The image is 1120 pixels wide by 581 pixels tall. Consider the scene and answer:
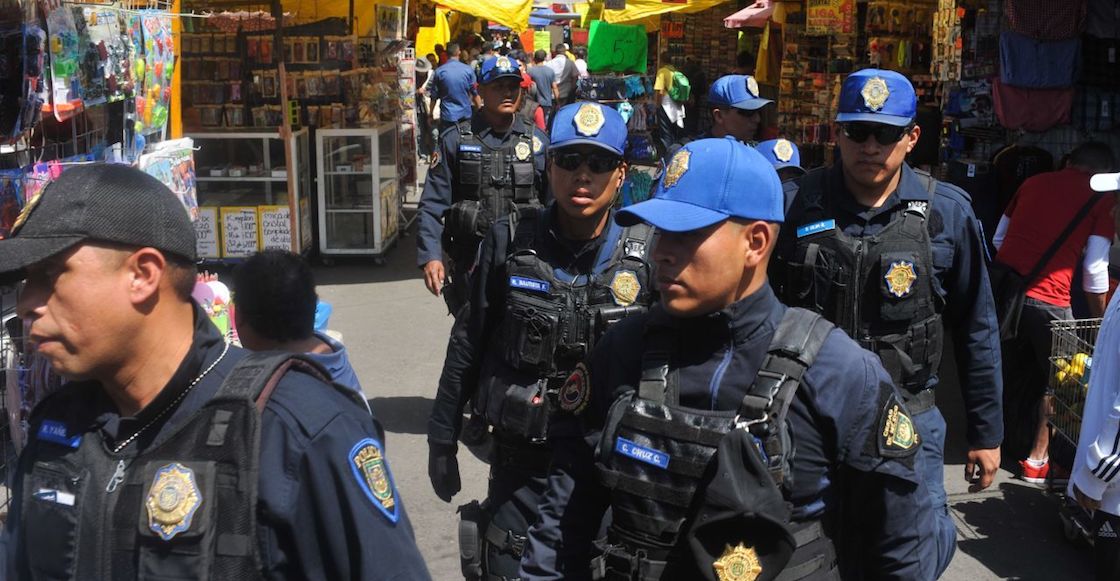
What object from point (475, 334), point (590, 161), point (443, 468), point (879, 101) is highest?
point (879, 101)

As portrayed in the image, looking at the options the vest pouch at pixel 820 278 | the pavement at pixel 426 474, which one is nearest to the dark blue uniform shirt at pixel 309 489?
the vest pouch at pixel 820 278

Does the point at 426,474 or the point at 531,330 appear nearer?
the point at 531,330

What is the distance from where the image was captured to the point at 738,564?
92.6 inches

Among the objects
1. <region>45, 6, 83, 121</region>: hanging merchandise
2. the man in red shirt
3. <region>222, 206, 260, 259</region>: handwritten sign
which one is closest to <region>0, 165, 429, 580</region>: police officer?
<region>45, 6, 83, 121</region>: hanging merchandise

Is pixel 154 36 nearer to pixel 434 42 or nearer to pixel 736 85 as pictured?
pixel 736 85

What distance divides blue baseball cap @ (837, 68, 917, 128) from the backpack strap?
201cm

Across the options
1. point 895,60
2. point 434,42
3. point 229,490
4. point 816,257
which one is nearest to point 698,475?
point 229,490

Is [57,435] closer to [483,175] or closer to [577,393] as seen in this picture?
[577,393]

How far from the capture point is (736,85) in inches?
286

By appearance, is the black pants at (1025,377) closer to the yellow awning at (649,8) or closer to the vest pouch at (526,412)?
the vest pouch at (526,412)

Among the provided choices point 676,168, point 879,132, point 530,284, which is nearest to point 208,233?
point 530,284

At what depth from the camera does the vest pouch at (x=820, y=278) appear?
4250 millimetres

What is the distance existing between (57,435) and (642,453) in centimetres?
114

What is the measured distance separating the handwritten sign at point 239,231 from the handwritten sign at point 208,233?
0.28 feet
